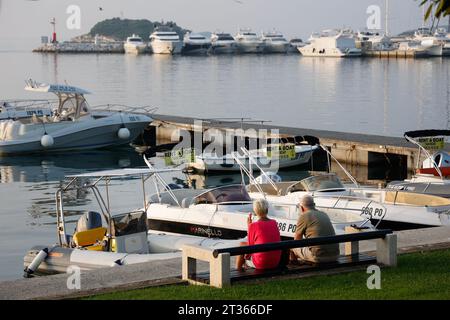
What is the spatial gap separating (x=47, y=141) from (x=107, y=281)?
31350mm

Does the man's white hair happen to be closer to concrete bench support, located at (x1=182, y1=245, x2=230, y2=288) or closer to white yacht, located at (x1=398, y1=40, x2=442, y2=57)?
concrete bench support, located at (x1=182, y1=245, x2=230, y2=288)

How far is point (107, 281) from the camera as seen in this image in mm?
12062

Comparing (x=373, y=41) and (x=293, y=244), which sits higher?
(x=373, y=41)

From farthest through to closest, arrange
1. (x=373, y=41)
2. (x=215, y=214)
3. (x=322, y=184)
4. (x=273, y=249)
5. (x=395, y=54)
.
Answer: (x=373, y=41), (x=395, y=54), (x=322, y=184), (x=215, y=214), (x=273, y=249)

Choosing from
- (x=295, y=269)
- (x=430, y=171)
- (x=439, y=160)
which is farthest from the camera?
(x=439, y=160)

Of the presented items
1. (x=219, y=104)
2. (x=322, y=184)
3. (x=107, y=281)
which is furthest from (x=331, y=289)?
(x=219, y=104)

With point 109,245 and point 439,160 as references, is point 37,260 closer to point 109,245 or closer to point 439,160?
point 109,245

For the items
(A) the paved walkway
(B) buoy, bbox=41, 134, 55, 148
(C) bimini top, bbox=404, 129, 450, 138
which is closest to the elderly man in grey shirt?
(A) the paved walkway

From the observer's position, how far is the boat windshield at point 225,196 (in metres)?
21.1

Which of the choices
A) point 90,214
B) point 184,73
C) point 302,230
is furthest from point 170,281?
point 184,73

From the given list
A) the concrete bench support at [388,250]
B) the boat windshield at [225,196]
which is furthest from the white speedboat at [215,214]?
the concrete bench support at [388,250]

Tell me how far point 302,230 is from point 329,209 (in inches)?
300

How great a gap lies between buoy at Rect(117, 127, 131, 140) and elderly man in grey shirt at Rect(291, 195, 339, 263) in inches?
1281
